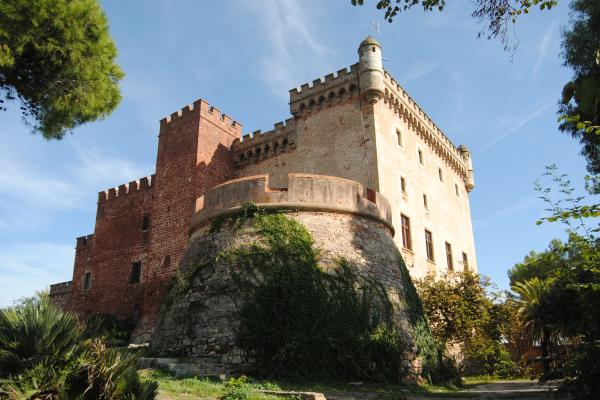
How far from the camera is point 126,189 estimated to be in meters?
29.2

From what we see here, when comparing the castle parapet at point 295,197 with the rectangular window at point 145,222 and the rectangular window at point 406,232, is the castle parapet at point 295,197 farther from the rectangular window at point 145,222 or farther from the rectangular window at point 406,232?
the rectangular window at point 145,222

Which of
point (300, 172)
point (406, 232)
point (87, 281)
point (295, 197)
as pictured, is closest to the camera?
point (295, 197)

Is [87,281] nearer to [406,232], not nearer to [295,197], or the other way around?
[406,232]

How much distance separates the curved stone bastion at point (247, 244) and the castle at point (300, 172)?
554 centimetres

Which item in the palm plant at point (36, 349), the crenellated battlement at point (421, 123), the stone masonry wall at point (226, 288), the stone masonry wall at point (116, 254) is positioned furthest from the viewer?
the stone masonry wall at point (116, 254)

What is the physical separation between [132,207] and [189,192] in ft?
20.1

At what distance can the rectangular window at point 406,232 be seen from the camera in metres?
21.3

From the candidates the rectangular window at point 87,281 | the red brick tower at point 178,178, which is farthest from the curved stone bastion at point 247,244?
the rectangular window at point 87,281

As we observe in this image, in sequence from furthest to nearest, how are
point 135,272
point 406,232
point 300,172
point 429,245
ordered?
point 135,272
point 429,245
point 300,172
point 406,232

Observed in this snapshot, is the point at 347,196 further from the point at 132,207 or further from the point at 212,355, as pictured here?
the point at 132,207


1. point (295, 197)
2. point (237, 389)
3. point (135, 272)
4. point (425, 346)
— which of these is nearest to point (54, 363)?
point (237, 389)

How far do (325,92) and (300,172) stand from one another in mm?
3770

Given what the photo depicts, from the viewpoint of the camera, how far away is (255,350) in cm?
1119

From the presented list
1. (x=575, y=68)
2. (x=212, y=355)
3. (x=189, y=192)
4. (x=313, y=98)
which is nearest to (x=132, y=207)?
(x=189, y=192)
